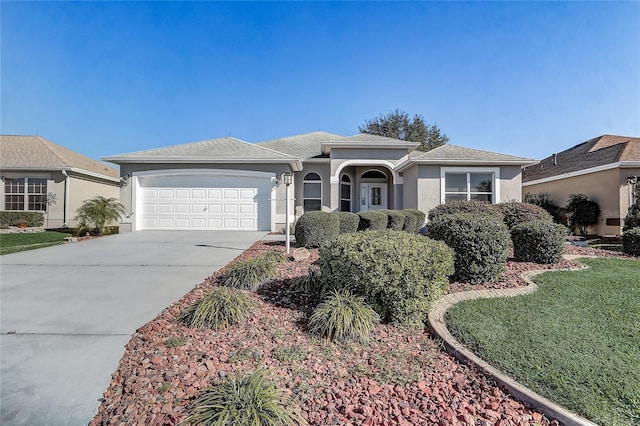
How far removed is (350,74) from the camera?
45.1ft

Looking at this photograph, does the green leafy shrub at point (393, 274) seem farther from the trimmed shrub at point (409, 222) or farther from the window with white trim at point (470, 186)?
the window with white trim at point (470, 186)

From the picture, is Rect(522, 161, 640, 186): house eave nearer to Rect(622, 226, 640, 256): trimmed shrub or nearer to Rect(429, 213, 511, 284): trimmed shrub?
Rect(622, 226, 640, 256): trimmed shrub

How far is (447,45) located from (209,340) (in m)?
11.6

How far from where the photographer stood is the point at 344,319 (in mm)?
3490

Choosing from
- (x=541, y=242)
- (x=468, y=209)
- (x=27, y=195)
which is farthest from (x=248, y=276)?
(x=27, y=195)

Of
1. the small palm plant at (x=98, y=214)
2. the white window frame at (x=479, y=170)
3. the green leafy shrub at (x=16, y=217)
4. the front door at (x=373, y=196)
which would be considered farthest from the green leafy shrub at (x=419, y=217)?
the green leafy shrub at (x=16, y=217)

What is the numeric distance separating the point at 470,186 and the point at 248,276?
11.8 m

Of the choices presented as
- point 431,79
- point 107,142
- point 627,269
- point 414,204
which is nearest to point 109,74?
point 107,142

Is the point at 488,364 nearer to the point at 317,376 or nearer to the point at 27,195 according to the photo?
the point at 317,376

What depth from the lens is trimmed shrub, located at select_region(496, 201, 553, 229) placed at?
9831mm

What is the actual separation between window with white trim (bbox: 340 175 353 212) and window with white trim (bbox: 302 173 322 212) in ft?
4.46

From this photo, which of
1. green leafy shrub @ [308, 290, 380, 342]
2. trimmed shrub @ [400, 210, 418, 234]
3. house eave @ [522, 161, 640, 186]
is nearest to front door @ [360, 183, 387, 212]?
trimmed shrub @ [400, 210, 418, 234]

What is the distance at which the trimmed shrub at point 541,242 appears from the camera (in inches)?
275

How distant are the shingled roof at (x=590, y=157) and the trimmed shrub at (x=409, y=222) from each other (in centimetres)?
933
